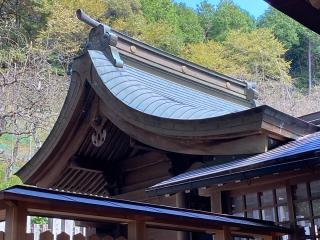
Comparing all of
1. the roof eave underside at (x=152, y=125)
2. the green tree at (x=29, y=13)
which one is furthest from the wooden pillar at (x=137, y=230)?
the green tree at (x=29, y=13)

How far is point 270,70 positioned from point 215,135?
26327 millimetres

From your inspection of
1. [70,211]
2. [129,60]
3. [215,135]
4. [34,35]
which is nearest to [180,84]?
[129,60]

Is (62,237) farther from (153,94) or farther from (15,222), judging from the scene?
(153,94)

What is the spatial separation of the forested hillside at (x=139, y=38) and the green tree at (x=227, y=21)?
8cm

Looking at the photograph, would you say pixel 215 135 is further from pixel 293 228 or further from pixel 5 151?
pixel 5 151

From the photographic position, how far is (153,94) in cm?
684

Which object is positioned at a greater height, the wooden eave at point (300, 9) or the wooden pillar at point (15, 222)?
the wooden eave at point (300, 9)

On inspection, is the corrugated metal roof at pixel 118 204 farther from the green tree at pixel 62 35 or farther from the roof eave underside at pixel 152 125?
the green tree at pixel 62 35

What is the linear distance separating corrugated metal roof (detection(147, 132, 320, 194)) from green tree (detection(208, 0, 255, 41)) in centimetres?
2962

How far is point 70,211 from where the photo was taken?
2.82 meters

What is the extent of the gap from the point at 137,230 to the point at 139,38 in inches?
971

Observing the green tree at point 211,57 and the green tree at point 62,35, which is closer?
the green tree at point 62,35

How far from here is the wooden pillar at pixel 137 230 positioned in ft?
10.3

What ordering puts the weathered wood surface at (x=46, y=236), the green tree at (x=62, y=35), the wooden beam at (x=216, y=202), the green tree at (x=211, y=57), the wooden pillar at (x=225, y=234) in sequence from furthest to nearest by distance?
the green tree at (x=211, y=57)
the green tree at (x=62, y=35)
the wooden beam at (x=216, y=202)
the wooden pillar at (x=225, y=234)
the weathered wood surface at (x=46, y=236)
